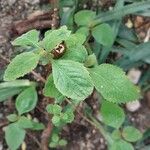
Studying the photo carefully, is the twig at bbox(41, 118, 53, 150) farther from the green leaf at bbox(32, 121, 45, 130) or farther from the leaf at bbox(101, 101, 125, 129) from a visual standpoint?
the leaf at bbox(101, 101, 125, 129)

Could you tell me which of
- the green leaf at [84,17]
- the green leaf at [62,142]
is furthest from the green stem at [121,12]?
the green leaf at [62,142]

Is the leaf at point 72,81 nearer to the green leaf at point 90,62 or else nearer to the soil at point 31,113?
the green leaf at point 90,62

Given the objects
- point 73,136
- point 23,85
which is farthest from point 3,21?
point 73,136

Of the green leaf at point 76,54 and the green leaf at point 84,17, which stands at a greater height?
the green leaf at point 76,54

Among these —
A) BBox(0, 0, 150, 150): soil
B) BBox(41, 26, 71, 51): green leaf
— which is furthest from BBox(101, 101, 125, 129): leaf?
BBox(41, 26, 71, 51): green leaf

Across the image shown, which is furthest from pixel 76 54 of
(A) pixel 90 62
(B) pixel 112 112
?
(B) pixel 112 112

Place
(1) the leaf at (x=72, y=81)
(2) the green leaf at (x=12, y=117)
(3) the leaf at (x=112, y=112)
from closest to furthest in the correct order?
(1) the leaf at (x=72, y=81)
(3) the leaf at (x=112, y=112)
(2) the green leaf at (x=12, y=117)

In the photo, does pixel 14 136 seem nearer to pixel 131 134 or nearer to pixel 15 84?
pixel 15 84
